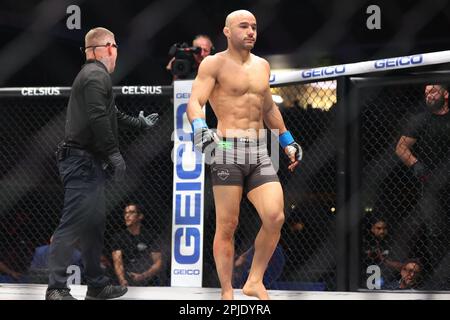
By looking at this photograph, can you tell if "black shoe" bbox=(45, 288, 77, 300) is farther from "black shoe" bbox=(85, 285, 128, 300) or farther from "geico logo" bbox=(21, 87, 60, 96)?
"geico logo" bbox=(21, 87, 60, 96)

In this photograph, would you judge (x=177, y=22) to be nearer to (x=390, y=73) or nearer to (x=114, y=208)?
(x=114, y=208)

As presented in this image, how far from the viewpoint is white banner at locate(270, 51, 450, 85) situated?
14.8 ft

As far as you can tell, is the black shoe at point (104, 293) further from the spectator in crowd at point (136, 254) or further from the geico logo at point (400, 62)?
the geico logo at point (400, 62)

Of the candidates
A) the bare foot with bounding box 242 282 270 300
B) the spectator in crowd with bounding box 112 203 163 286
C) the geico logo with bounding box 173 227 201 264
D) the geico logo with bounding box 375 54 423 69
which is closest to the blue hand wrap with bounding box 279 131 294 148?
the bare foot with bounding box 242 282 270 300

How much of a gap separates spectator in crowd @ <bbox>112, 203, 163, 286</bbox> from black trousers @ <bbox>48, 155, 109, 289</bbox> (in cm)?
125

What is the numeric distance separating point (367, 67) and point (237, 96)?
47.9 inches

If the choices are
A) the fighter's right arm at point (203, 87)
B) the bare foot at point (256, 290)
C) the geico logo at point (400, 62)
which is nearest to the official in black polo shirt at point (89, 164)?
the fighter's right arm at point (203, 87)

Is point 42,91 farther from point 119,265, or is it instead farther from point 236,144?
point 236,144

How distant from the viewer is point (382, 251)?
195 inches

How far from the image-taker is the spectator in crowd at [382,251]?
482 centimetres

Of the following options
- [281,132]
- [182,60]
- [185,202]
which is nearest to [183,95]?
[182,60]
